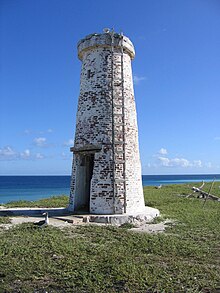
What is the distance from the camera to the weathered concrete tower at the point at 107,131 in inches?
502

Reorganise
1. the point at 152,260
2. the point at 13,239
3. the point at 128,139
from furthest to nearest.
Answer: the point at 128,139, the point at 13,239, the point at 152,260

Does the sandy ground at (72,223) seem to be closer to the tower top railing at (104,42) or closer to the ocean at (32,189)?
the tower top railing at (104,42)

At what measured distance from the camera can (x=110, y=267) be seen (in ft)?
21.1

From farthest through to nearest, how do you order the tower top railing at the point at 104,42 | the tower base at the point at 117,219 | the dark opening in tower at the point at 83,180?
the dark opening in tower at the point at 83,180 < the tower top railing at the point at 104,42 < the tower base at the point at 117,219

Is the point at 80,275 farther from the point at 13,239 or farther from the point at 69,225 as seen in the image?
the point at 69,225

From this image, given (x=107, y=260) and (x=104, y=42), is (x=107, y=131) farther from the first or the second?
(x=107, y=260)

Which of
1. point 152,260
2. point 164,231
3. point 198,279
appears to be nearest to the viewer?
point 198,279

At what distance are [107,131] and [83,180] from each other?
9.64 feet


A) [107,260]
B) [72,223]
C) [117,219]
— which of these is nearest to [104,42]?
[117,219]

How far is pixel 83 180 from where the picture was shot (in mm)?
14484

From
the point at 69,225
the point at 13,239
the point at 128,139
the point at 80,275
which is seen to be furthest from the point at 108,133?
the point at 80,275

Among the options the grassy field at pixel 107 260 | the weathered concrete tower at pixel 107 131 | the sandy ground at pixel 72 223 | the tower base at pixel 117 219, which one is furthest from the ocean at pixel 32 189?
the grassy field at pixel 107 260

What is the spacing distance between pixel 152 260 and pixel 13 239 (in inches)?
163

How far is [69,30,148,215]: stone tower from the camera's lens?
502 inches
